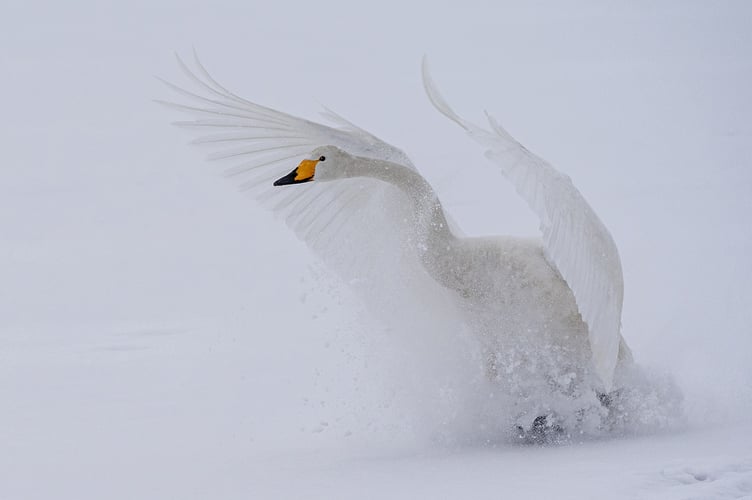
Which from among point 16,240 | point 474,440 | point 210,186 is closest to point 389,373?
point 474,440

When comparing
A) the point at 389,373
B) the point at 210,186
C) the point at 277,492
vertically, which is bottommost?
the point at 277,492

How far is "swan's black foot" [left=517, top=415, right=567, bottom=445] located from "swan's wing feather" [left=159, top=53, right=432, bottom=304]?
32.9 inches

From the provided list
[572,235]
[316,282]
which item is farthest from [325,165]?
[316,282]

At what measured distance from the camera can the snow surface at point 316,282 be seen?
454cm

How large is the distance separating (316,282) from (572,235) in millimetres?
4250

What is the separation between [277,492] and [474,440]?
3.45 feet

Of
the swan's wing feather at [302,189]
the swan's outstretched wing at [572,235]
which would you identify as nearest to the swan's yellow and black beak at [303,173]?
the swan's wing feather at [302,189]

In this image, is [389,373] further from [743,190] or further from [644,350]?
[743,190]

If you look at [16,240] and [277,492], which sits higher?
[16,240]

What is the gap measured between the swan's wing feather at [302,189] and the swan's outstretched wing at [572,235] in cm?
72

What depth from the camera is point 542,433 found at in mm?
4891

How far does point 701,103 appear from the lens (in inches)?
649

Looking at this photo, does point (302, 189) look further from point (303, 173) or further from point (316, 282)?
point (316, 282)

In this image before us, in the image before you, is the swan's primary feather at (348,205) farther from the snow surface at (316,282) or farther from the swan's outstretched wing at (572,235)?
the snow surface at (316,282)
